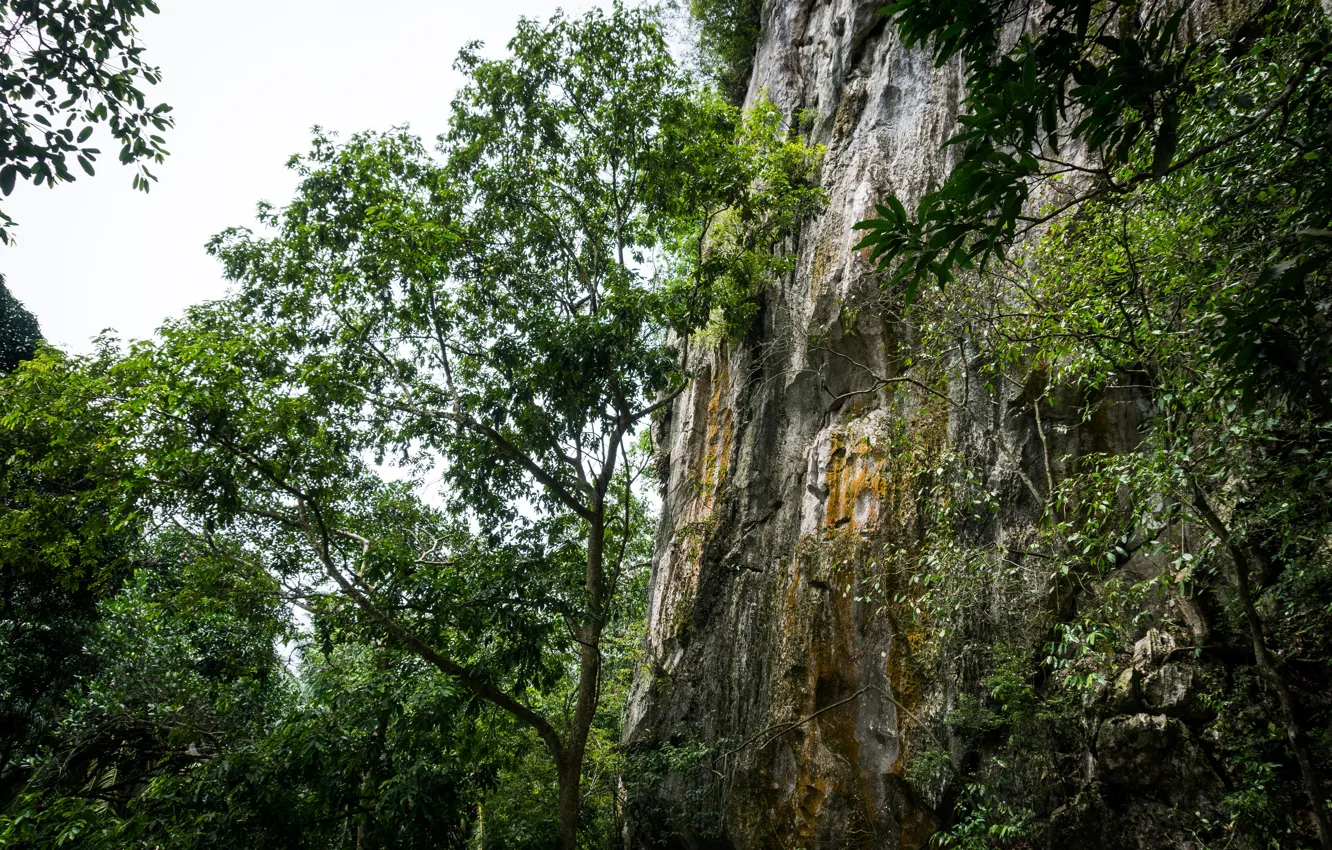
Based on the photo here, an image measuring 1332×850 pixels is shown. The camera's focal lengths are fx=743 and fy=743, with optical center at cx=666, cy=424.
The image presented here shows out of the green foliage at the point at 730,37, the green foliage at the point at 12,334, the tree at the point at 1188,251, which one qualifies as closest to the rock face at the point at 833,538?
the tree at the point at 1188,251

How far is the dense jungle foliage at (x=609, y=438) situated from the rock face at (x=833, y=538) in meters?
0.22

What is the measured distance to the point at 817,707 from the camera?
269 inches

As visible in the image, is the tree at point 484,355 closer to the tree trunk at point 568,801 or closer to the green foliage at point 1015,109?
the tree trunk at point 568,801

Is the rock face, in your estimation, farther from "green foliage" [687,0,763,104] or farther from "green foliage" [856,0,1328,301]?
"green foliage" [856,0,1328,301]

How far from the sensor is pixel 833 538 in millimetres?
7324

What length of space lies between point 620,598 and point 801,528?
11.6ft

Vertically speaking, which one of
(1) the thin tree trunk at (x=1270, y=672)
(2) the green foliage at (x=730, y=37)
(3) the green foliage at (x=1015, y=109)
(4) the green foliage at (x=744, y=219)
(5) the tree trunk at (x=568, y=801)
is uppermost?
(2) the green foliage at (x=730, y=37)

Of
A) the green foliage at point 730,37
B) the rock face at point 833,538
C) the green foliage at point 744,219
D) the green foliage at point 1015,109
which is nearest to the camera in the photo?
the green foliage at point 1015,109

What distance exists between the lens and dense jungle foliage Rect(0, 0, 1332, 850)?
11.7 feet

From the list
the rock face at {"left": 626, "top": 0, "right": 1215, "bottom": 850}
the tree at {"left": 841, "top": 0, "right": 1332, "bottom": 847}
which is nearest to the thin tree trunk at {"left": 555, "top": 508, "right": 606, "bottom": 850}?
the rock face at {"left": 626, "top": 0, "right": 1215, "bottom": 850}

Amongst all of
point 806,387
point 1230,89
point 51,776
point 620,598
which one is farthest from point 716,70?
point 51,776

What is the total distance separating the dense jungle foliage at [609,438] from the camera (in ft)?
11.7

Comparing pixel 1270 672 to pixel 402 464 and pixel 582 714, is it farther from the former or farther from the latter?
pixel 402 464

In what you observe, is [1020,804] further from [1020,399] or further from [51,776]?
[51,776]
